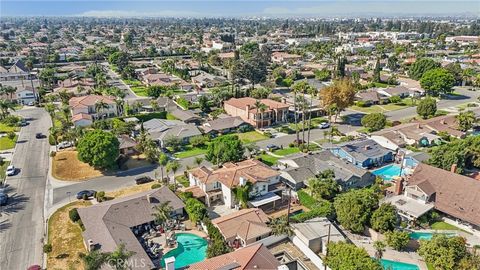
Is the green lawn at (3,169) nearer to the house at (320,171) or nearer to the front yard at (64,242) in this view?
the front yard at (64,242)

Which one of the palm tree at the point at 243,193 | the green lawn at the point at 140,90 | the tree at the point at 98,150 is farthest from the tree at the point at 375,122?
the green lawn at the point at 140,90

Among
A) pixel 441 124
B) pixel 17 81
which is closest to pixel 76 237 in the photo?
pixel 441 124

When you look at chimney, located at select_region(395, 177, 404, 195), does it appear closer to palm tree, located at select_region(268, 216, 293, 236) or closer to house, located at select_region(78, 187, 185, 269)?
palm tree, located at select_region(268, 216, 293, 236)

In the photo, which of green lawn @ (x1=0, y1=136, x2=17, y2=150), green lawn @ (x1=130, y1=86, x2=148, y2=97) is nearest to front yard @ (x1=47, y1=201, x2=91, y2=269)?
green lawn @ (x1=0, y1=136, x2=17, y2=150)

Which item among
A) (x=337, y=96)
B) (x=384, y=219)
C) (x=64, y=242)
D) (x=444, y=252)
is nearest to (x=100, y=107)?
(x=64, y=242)

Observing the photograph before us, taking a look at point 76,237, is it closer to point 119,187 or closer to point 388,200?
→ point 119,187

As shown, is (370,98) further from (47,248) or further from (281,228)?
(47,248)
